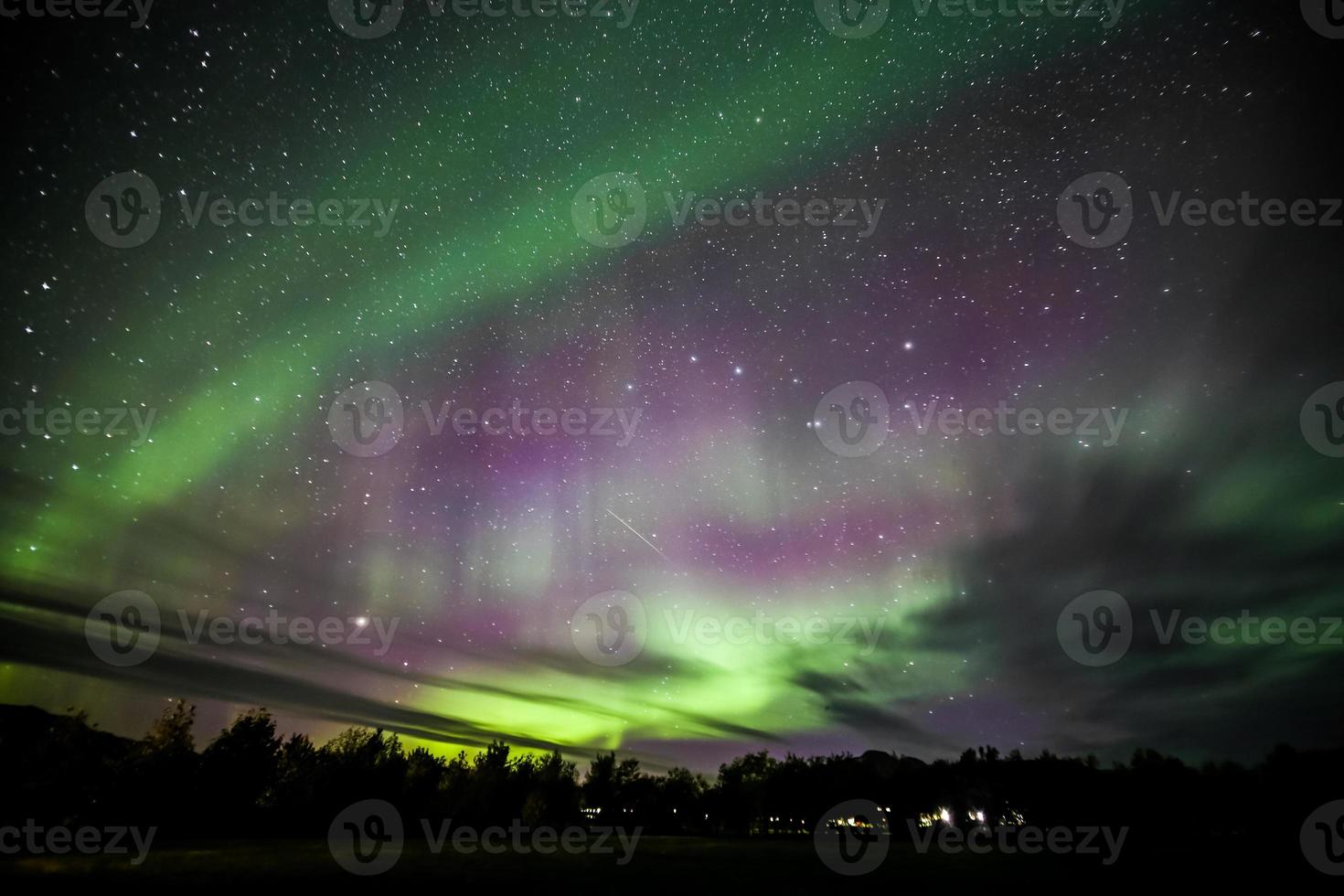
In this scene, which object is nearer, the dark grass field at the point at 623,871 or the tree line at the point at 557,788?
the dark grass field at the point at 623,871

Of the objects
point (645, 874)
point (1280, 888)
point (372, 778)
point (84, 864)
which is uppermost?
point (1280, 888)

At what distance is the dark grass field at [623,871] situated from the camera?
734 inches

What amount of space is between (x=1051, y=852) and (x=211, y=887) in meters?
49.2

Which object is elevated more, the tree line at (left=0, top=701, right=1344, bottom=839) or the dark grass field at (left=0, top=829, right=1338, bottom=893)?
the dark grass field at (left=0, top=829, right=1338, bottom=893)

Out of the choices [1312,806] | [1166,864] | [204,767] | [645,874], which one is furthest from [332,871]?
[1312,806]

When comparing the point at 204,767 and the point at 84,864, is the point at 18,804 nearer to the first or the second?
the point at 204,767

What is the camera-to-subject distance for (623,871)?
2405 cm

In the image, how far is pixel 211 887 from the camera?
16438 millimetres

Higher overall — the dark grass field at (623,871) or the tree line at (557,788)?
the dark grass field at (623,871)

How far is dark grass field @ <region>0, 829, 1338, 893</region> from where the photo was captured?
1866 centimetres

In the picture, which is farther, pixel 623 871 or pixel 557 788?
pixel 557 788

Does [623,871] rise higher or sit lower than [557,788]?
higher

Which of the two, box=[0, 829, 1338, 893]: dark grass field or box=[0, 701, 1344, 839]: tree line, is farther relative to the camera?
box=[0, 701, 1344, 839]: tree line

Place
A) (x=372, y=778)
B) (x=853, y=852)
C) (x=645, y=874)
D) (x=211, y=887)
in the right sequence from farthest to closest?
1. (x=372, y=778)
2. (x=853, y=852)
3. (x=645, y=874)
4. (x=211, y=887)
